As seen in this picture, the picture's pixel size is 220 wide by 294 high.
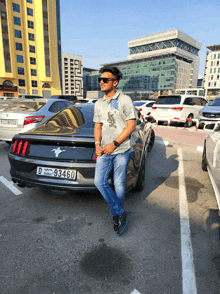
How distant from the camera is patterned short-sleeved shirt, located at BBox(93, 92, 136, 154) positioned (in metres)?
2.26

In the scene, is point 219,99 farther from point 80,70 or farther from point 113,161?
point 80,70

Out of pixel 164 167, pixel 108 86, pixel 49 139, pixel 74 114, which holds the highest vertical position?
pixel 108 86

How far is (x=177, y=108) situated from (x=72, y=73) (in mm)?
124008

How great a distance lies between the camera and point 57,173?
107 inches

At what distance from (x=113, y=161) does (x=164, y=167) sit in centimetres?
298

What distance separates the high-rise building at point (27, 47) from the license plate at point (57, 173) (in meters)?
50.4

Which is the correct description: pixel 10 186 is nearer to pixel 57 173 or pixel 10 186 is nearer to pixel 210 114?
pixel 57 173

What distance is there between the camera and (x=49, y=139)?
2.79m

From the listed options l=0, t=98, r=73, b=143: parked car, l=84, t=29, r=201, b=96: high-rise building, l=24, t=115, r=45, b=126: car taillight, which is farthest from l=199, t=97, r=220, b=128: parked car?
l=84, t=29, r=201, b=96: high-rise building

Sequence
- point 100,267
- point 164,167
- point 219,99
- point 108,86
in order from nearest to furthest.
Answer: point 100,267, point 108,86, point 164,167, point 219,99

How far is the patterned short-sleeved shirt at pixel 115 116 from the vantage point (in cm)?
226

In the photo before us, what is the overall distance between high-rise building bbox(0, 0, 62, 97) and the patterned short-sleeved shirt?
5094 cm

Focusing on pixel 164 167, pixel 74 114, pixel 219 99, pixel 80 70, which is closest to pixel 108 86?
pixel 74 114

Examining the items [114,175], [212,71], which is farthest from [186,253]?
[212,71]
